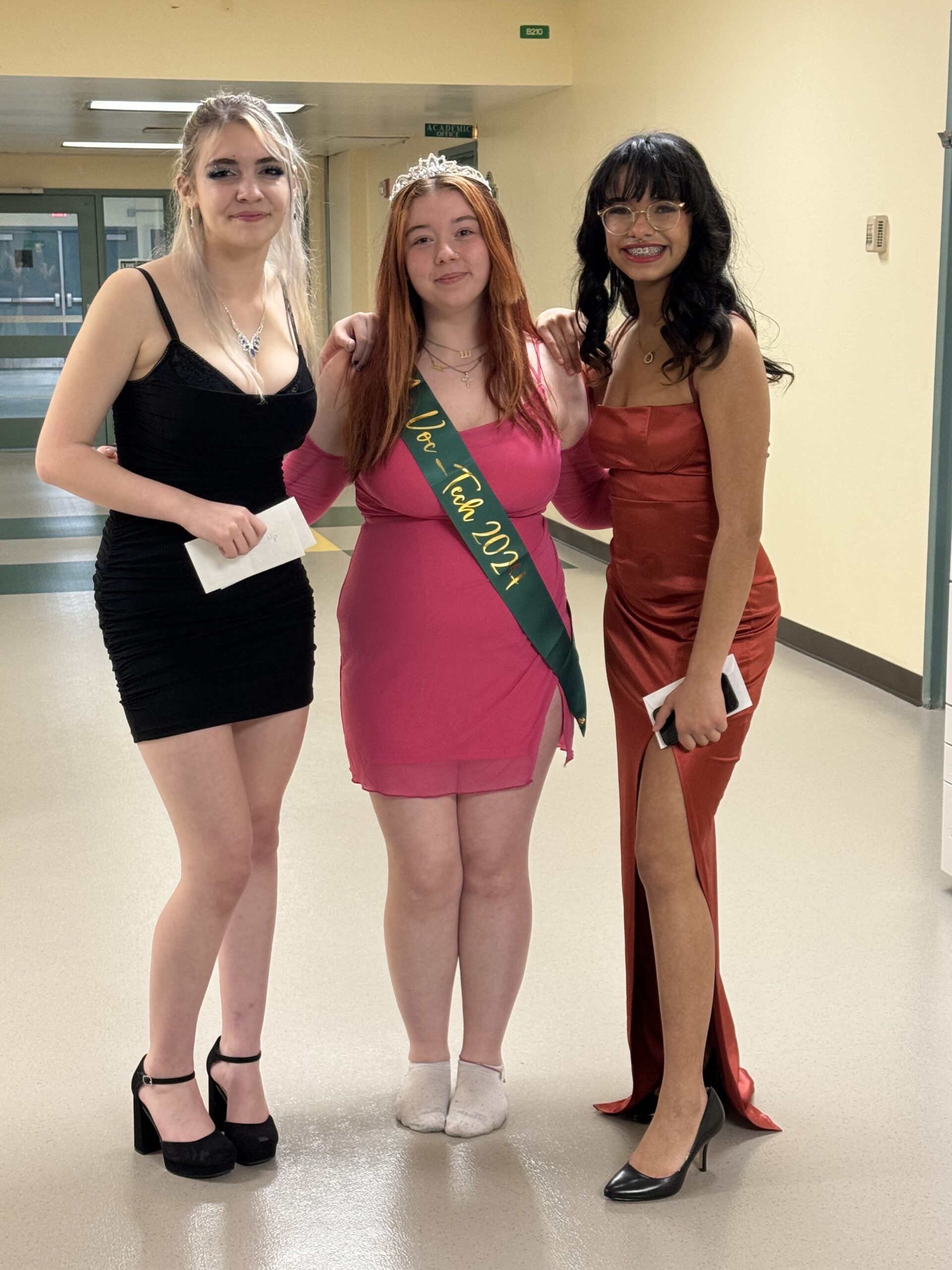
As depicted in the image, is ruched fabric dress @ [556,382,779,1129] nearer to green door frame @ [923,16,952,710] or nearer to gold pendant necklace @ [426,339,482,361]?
gold pendant necklace @ [426,339,482,361]

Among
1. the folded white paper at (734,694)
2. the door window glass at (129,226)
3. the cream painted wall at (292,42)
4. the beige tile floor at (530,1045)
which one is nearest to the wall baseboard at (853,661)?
the beige tile floor at (530,1045)

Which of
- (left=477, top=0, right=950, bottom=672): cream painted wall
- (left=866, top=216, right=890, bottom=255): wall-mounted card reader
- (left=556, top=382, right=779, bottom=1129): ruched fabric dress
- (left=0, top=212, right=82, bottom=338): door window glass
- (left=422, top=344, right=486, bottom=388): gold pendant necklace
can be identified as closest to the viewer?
(left=556, top=382, right=779, bottom=1129): ruched fabric dress

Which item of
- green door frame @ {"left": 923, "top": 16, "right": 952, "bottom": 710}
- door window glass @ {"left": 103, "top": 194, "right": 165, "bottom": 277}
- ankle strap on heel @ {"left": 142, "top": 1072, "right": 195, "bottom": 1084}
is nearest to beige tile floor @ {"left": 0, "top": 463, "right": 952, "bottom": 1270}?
ankle strap on heel @ {"left": 142, "top": 1072, "right": 195, "bottom": 1084}

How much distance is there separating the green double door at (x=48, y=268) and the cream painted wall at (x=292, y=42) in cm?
496

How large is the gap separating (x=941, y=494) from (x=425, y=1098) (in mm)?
3086

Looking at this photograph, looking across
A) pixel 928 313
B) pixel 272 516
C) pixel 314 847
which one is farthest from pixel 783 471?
pixel 272 516

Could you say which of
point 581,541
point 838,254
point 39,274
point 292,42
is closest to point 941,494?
point 838,254

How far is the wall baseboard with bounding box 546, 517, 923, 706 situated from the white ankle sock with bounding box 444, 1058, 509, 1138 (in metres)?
2.84

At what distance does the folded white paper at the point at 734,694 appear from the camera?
6.44 ft

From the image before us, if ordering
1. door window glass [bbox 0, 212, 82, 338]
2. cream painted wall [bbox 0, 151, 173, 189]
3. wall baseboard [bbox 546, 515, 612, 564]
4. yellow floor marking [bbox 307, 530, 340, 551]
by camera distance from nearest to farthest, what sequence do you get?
wall baseboard [bbox 546, 515, 612, 564] → yellow floor marking [bbox 307, 530, 340, 551] → door window glass [bbox 0, 212, 82, 338] → cream painted wall [bbox 0, 151, 173, 189]

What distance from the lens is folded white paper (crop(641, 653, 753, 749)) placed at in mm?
1962

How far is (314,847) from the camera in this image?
3.48 metres

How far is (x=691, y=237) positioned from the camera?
1908 millimetres

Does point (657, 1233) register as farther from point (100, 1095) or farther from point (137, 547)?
point (137, 547)
